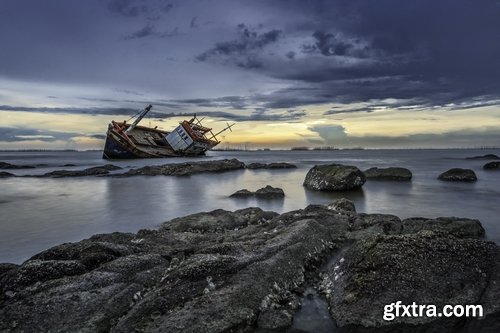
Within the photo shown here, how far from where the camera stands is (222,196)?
73.8ft

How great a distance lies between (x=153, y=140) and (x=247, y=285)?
7563 cm

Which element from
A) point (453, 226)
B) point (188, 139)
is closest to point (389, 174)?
point (453, 226)

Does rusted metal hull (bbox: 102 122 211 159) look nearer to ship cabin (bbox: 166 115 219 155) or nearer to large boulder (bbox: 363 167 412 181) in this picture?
ship cabin (bbox: 166 115 219 155)

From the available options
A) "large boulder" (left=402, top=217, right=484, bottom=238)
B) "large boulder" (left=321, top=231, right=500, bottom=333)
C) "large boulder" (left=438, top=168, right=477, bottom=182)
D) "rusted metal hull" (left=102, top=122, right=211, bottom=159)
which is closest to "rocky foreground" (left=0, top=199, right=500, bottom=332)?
"large boulder" (left=321, top=231, right=500, bottom=333)

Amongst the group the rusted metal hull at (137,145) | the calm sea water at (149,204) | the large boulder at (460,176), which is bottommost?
the calm sea water at (149,204)

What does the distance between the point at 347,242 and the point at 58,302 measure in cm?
637

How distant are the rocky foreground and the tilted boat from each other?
201ft

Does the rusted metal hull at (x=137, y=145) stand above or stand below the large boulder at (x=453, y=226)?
above

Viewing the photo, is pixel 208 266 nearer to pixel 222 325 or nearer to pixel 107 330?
pixel 222 325

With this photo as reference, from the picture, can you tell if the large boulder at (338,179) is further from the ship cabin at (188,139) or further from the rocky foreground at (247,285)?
the ship cabin at (188,139)

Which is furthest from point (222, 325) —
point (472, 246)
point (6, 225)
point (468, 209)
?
point (468, 209)

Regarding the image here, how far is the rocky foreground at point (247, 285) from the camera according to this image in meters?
4.93

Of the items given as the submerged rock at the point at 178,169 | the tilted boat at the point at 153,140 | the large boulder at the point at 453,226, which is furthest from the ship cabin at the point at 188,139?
the large boulder at the point at 453,226

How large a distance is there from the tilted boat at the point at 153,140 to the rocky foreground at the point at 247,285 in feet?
201
